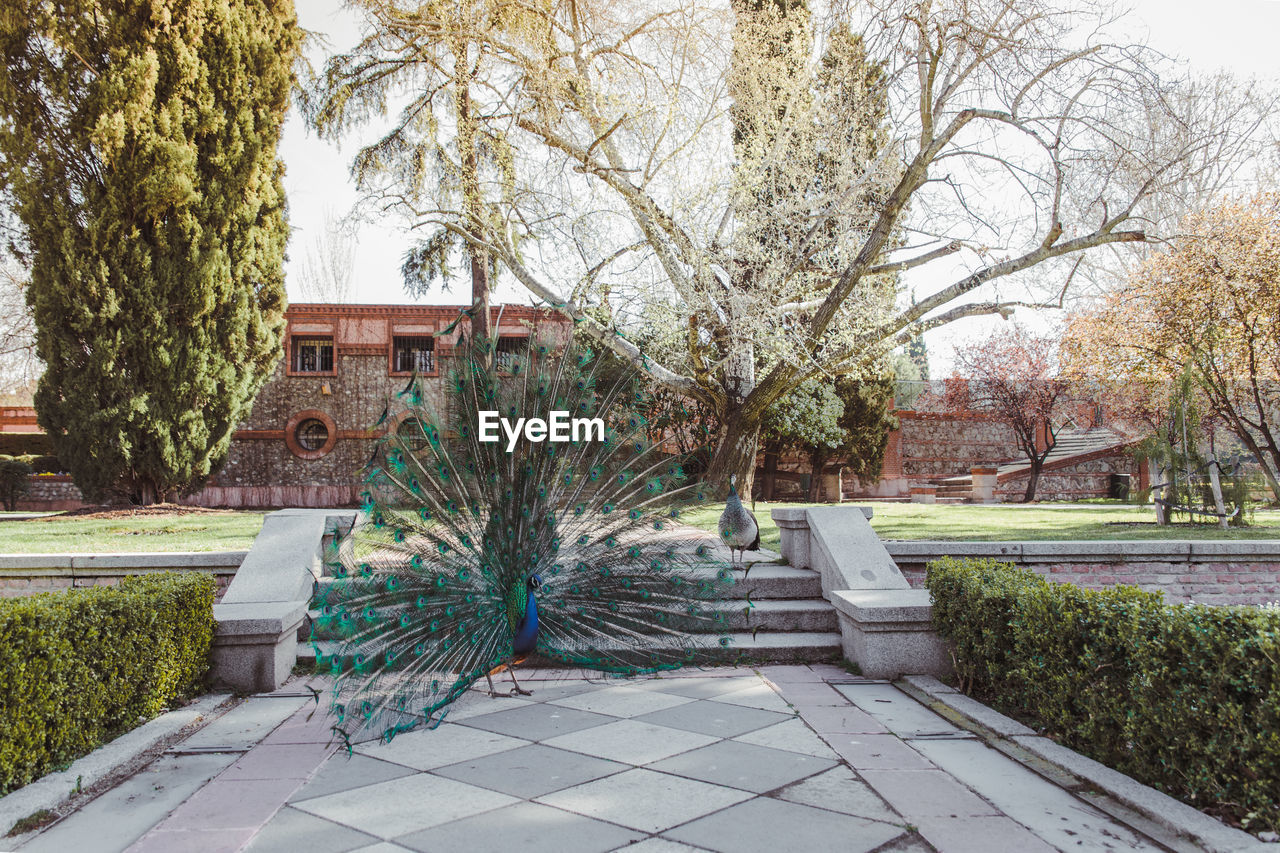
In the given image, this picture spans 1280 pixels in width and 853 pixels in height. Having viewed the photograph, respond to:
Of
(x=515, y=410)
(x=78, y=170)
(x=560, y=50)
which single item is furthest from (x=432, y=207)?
(x=515, y=410)

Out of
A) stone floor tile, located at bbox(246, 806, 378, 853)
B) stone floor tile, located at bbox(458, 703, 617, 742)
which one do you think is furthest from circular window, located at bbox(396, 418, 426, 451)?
stone floor tile, located at bbox(246, 806, 378, 853)

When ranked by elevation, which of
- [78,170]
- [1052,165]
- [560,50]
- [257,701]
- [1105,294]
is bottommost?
[257,701]

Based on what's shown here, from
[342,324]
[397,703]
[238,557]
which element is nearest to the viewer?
[397,703]

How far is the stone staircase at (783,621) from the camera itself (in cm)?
581

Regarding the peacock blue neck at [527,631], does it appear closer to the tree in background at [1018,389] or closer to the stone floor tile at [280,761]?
the stone floor tile at [280,761]

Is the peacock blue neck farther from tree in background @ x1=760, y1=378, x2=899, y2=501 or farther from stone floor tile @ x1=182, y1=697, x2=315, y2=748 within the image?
tree in background @ x1=760, y1=378, x2=899, y2=501

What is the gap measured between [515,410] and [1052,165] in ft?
29.2

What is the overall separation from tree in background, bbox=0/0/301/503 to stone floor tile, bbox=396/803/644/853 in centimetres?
1318

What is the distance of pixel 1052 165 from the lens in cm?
1049

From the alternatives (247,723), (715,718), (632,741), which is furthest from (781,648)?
(247,723)

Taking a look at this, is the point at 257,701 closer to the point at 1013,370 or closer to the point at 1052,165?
the point at 1052,165

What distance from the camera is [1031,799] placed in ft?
10.9

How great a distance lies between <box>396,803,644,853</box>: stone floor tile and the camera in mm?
2861

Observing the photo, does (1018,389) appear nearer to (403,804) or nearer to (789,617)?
(789,617)
